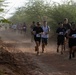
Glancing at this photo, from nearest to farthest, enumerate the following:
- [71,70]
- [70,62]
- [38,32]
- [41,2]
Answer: [71,70] < [70,62] < [38,32] < [41,2]

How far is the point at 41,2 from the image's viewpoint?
113 feet

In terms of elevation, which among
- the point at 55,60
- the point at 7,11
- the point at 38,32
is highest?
the point at 7,11

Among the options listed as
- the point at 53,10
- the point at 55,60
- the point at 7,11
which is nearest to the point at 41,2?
the point at 53,10

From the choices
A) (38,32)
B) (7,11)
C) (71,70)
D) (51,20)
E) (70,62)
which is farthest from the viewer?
(51,20)

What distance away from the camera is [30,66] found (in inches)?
458

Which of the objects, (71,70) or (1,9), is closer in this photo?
(1,9)

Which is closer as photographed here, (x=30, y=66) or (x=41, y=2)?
(x=30, y=66)

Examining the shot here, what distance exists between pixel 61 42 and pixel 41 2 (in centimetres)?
1861

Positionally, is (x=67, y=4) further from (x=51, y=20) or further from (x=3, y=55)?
(x=3, y=55)

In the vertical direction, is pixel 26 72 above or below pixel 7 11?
below

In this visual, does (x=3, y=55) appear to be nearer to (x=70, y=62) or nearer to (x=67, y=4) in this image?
(x=70, y=62)

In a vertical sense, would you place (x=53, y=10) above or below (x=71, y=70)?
above

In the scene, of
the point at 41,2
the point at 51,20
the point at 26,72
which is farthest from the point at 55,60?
the point at 41,2

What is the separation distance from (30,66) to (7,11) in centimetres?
314
